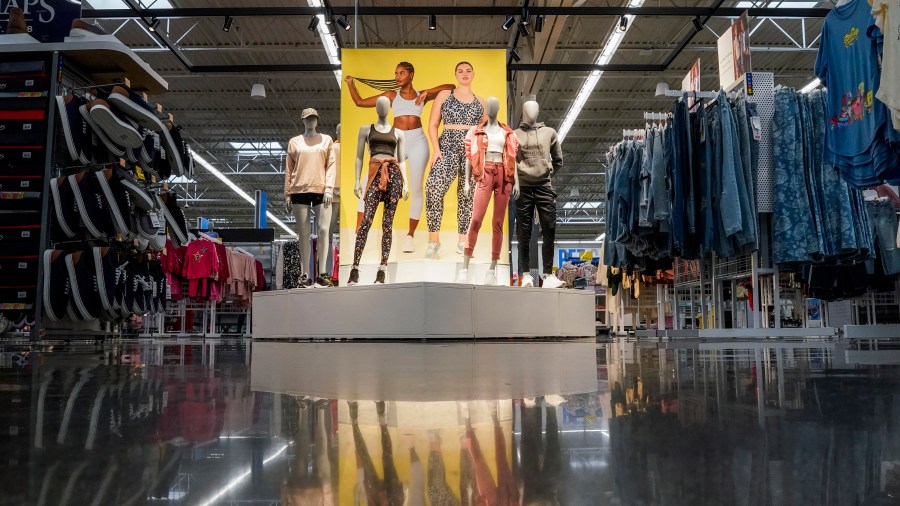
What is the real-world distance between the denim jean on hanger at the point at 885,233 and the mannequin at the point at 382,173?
4.99 metres

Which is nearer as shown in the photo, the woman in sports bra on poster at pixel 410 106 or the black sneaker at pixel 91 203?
the black sneaker at pixel 91 203

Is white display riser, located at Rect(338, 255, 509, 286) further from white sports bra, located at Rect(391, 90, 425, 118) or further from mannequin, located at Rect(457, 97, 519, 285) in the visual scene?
white sports bra, located at Rect(391, 90, 425, 118)

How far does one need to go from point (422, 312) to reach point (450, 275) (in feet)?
3.63

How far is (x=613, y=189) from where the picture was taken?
21.5 feet

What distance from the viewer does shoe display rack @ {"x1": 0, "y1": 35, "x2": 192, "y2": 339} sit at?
167 inches

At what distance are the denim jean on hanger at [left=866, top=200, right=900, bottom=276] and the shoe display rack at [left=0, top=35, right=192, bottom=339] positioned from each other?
7.05 metres

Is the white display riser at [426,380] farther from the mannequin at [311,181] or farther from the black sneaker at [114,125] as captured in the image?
the mannequin at [311,181]

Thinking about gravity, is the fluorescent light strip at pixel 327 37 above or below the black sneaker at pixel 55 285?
above

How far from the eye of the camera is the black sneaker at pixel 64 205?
429 cm

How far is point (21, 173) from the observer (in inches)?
171

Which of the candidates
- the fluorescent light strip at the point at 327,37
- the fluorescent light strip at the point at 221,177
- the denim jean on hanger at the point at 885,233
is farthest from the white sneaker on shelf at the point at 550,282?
the fluorescent light strip at the point at 221,177

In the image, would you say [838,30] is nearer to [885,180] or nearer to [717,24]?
[885,180]

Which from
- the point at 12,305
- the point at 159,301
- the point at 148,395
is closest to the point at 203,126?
the point at 159,301

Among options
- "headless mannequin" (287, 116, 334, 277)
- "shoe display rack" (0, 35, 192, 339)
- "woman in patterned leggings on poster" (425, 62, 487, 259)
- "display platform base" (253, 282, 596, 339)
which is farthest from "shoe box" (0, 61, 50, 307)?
"woman in patterned leggings on poster" (425, 62, 487, 259)
